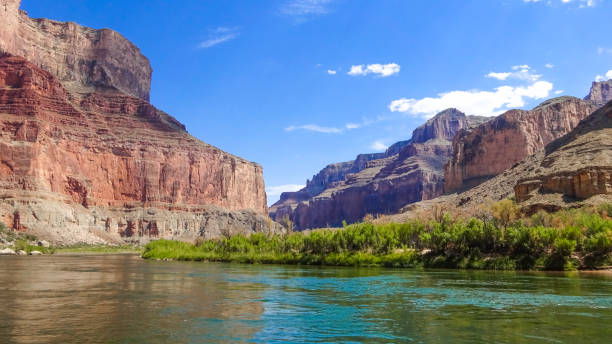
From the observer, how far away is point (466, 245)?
4997 cm

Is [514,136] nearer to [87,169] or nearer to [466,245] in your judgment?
[466,245]

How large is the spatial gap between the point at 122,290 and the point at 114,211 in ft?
501

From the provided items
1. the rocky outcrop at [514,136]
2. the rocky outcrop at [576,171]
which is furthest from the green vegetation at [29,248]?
the rocky outcrop at [514,136]

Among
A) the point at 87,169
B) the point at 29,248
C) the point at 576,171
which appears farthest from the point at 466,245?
the point at 87,169

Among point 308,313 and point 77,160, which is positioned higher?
point 77,160

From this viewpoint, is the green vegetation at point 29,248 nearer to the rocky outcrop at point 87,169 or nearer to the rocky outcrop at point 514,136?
the rocky outcrop at point 87,169

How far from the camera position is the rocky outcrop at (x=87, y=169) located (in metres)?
130

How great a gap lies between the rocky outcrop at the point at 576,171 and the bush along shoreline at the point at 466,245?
1218 centimetres

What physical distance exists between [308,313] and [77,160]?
163140 millimetres

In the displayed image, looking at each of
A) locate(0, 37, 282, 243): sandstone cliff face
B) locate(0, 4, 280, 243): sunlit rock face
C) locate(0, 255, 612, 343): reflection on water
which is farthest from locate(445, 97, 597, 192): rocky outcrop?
locate(0, 255, 612, 343): reflection on water

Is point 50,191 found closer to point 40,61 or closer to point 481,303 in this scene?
point 40,61

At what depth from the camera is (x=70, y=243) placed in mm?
125625

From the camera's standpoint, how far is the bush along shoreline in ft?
145

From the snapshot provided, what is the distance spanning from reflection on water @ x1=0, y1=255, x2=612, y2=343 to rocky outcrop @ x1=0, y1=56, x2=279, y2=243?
335 ft
